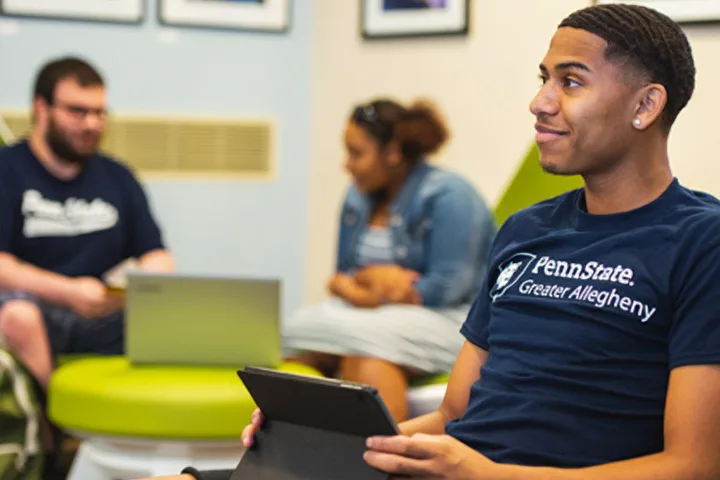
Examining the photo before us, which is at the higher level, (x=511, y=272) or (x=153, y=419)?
(x=511, y=272)

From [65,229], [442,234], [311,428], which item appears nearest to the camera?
[311,428]

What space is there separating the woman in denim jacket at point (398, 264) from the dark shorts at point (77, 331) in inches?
22.7

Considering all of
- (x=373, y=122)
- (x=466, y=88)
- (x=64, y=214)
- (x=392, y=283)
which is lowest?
(x=392, y=283)

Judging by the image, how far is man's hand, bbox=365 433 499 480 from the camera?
128 cm

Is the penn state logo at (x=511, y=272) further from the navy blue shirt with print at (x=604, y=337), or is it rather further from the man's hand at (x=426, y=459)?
the man's hand at (x=426, y=459)

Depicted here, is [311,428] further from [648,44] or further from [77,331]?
[77,331]

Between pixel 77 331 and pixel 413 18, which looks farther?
pixel 413 18

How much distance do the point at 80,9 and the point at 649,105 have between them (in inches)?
126

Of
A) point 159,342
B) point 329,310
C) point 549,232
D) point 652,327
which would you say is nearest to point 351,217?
point 329,310

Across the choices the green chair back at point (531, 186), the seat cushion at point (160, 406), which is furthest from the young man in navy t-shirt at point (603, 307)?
the seat cushion at point (160, 406)

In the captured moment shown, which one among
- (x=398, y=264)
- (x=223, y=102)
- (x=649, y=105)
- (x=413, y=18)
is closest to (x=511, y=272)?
(x=649, y=105)

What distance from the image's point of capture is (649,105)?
4.78 feet

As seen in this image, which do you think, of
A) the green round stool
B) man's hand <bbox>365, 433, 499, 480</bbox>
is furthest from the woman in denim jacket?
man's hand <bbox>365, 433, 499, 480</bbox>

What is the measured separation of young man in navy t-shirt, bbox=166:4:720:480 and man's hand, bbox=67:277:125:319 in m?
1.67
